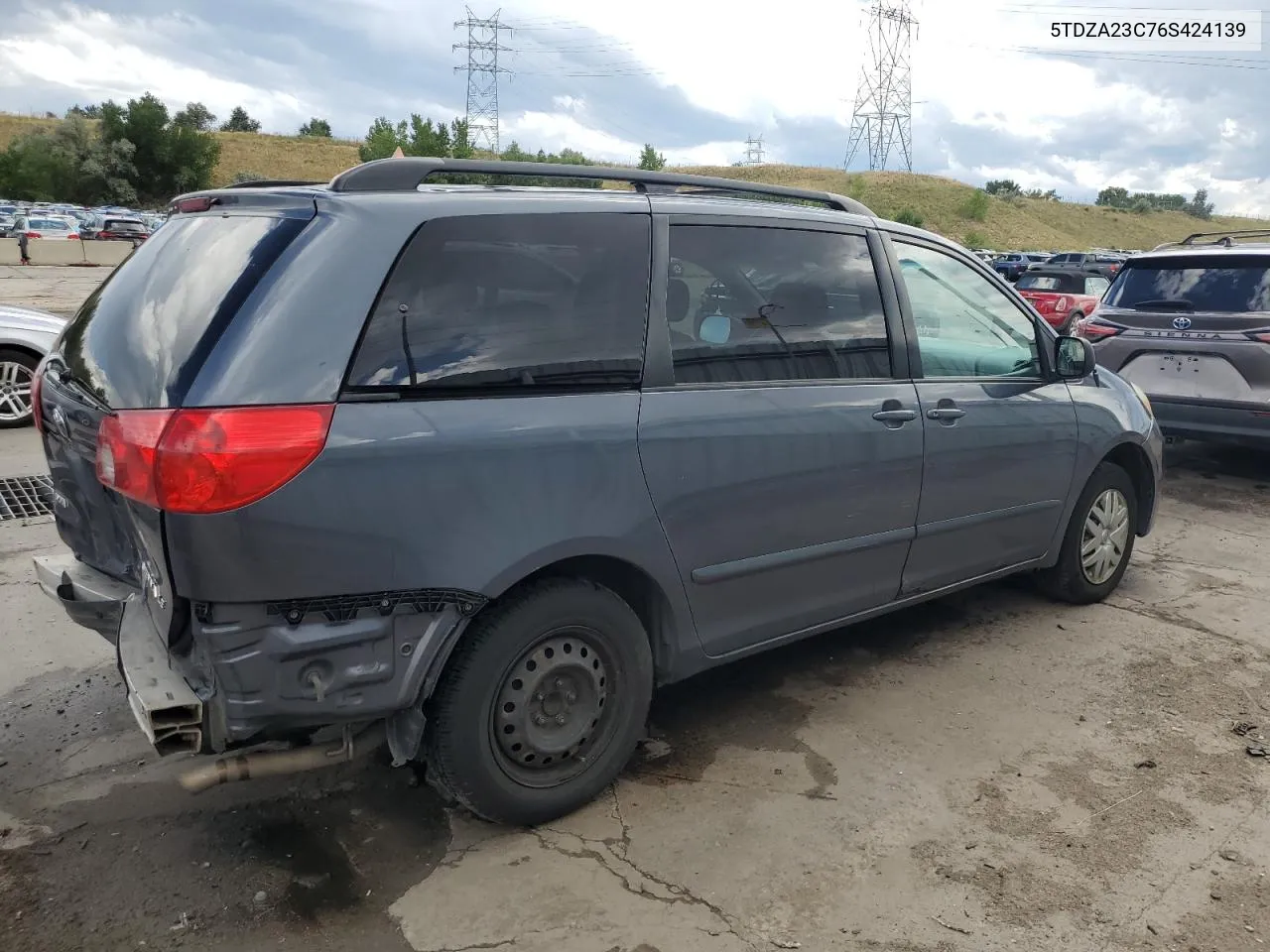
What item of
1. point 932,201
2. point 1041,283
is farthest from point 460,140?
point 1041,283

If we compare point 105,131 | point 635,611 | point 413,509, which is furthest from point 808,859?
point 105,131

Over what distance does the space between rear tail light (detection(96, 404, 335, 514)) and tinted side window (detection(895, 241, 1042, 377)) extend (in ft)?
8.15

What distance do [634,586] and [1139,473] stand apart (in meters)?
3.26

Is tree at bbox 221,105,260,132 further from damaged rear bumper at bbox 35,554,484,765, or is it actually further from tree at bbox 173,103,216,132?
damaged rear bumper at bbox 35,554,484,765

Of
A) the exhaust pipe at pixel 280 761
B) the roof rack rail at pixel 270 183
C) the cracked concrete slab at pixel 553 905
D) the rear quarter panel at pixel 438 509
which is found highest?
the roof rack rail at pixel 270 183

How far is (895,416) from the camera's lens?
366 cm

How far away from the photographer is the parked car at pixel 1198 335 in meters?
7.00

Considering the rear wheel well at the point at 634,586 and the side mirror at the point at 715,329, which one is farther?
the side mirror at the point at 715,329

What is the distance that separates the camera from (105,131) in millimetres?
68625

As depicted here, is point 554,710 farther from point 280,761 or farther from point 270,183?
point 270,183

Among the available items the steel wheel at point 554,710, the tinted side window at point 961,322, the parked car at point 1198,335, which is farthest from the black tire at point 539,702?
the parked car at point 1198,335

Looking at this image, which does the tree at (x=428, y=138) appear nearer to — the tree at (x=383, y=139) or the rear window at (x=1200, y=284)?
the tree at (x=383, y=139)

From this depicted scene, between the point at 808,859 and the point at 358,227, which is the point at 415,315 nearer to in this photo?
the point at 358,227

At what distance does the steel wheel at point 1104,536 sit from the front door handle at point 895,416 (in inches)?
62.6
